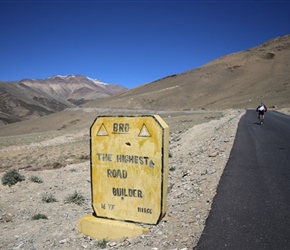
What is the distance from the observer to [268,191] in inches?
240

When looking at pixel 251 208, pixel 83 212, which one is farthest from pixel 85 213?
pixel 251 208

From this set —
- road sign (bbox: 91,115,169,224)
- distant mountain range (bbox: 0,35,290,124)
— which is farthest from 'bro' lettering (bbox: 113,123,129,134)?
distant mountain range (bbox: 0,35,290,124)

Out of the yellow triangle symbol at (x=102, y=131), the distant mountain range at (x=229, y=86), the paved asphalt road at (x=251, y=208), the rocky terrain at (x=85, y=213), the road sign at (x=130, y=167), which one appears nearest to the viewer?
the paved asphalt road at (x=251, y=208)

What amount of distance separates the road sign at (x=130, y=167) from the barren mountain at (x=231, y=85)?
64.4 m

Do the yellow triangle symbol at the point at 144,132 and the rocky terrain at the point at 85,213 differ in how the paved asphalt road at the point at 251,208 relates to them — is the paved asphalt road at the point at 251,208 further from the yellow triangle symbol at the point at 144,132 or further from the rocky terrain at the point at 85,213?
the yellow triangle symbol at the point at 144,132

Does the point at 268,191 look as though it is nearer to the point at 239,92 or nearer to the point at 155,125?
the point at 155,125

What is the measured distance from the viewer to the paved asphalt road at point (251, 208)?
4070 mm

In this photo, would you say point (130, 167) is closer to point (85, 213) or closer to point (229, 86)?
point (85, 213)

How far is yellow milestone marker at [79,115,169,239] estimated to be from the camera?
4.50 meters

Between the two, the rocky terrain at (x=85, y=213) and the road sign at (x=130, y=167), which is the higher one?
the road sign at (x=130, y=167)

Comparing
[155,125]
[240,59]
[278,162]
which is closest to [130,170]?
[155,125]

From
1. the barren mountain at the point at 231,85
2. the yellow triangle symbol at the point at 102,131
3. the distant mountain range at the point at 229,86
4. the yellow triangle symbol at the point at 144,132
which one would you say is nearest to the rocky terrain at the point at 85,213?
the yellow triangle symbol at the point at 144,132

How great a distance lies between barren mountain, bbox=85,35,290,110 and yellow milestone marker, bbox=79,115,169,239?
6443cm

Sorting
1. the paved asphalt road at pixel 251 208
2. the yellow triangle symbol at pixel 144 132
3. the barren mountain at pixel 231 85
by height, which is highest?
the barren mountain at pixel 231 85
